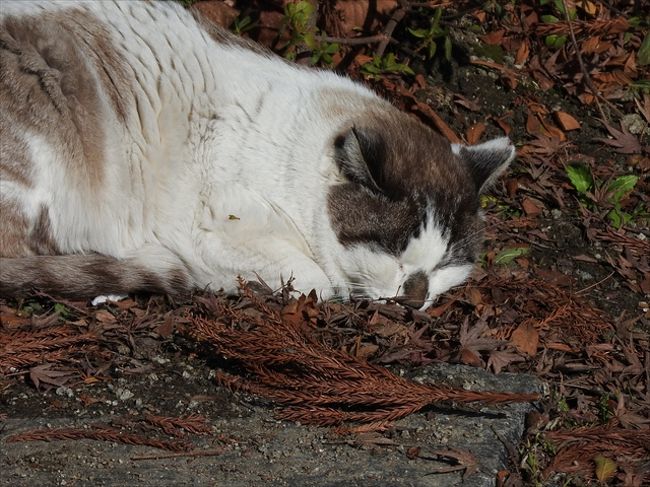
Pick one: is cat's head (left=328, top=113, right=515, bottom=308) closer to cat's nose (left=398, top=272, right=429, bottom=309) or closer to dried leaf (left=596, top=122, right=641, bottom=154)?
cat's nose (left=398, top=272, right=429, bottom=309)

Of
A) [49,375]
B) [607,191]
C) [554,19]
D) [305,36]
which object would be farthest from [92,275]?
[554,19]

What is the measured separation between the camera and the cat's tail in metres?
4.15

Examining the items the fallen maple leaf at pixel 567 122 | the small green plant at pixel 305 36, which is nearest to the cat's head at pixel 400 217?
the small green plant at pixel 305 36

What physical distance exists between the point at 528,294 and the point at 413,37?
226 cm

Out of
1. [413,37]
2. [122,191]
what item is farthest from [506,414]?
[413,37]

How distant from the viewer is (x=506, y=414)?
3.58 metres

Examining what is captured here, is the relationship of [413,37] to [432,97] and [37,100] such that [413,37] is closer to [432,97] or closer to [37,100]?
[432,97]

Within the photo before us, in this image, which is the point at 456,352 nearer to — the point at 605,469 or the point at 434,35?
the point at 605,469

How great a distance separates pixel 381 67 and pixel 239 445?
3.21m

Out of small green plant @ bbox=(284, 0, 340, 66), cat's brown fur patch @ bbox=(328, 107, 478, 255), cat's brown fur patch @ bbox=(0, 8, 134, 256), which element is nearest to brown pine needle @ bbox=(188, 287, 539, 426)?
cat's brown fur patch @ bbox=(328, 107, 478, 255)

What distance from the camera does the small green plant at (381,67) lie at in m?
5.76

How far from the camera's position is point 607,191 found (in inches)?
211

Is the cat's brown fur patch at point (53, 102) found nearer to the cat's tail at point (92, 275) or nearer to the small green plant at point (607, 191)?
the cat's tail at point (92, 275)

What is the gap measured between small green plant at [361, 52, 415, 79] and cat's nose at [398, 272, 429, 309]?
6.30 feet
